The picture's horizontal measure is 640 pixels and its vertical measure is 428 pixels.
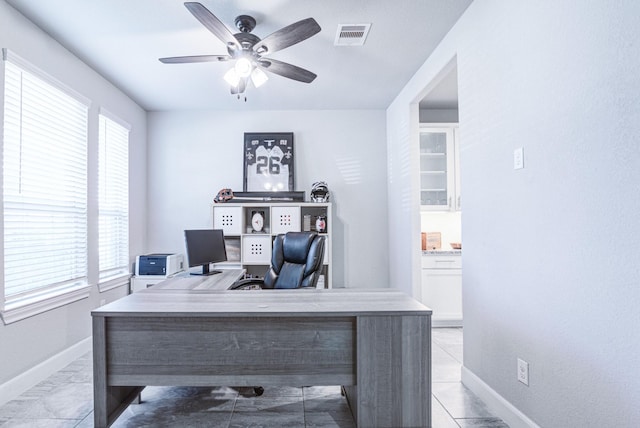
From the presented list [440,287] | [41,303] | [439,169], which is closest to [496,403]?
[440,287]

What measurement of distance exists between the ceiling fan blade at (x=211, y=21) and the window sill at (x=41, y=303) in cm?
225

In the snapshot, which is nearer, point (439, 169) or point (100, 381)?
point (100, 381)

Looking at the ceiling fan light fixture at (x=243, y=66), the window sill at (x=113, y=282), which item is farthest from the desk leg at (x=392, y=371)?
the window sill at (x=113, y=282)

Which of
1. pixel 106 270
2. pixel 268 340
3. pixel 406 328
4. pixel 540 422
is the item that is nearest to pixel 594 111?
pixel 406 328

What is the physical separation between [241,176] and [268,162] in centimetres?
40

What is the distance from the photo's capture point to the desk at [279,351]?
1.86 m

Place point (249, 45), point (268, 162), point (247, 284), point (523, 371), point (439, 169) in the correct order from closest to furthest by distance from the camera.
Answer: point (523, 371)
point (249, 45)
point (247, 284)
point (439, 169)
point (268, 162)

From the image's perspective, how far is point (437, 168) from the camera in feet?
14.2

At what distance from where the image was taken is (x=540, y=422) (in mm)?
1820

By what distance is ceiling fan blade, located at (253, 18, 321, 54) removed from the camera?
2242mm

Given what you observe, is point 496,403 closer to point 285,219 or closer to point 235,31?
point 285,219

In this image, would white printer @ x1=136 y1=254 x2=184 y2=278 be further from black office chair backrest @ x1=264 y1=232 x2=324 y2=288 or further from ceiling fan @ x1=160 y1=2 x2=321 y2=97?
ceiling fan @ x1=160 y1=2 x2=321 y2=97

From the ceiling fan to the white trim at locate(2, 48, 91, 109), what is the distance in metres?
0.96

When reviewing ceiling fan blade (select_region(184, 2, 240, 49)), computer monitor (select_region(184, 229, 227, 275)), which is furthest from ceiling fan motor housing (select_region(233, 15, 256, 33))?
computer monitor (select_region(184, 229, 227, 275))
